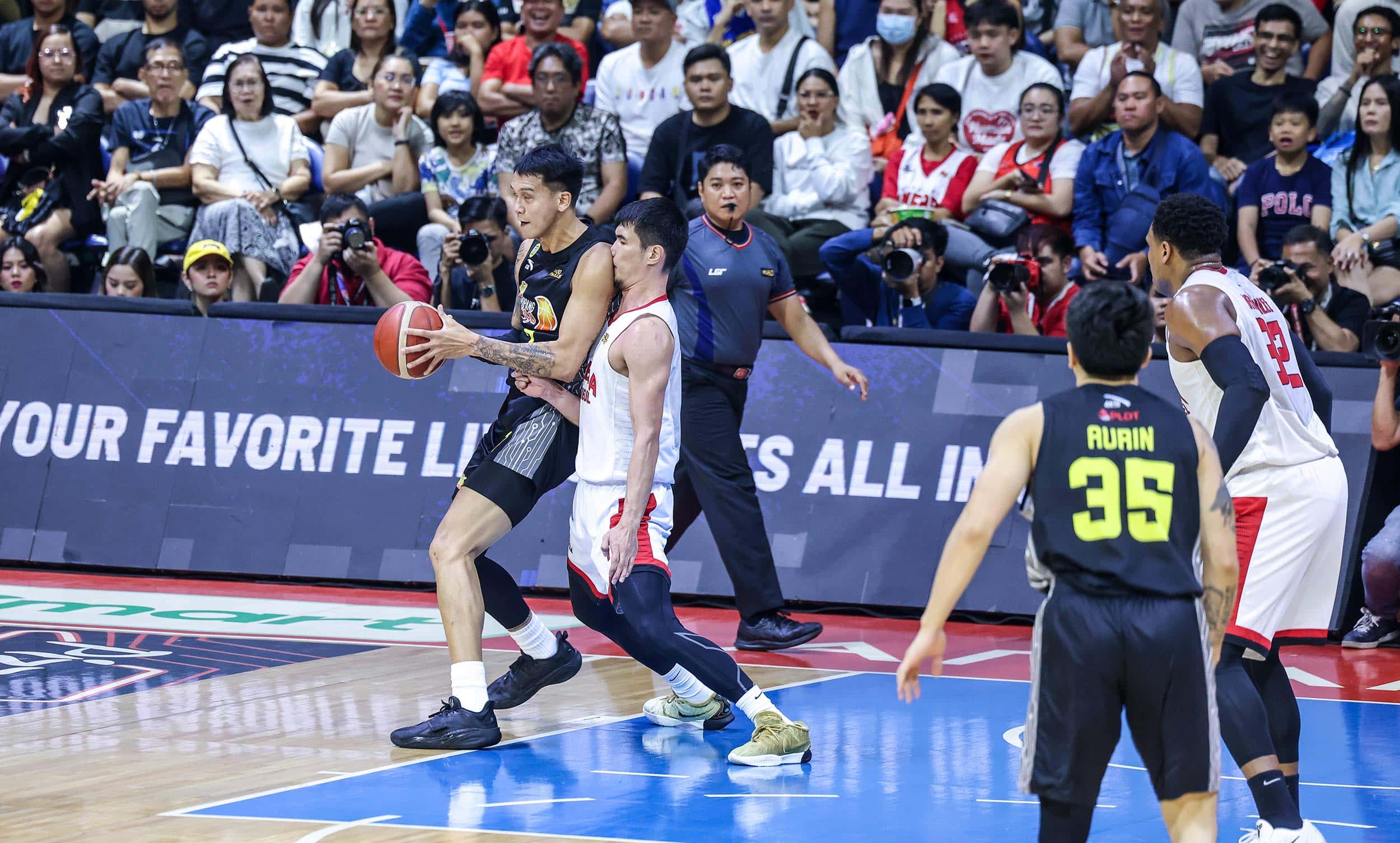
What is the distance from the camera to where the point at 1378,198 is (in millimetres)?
10461

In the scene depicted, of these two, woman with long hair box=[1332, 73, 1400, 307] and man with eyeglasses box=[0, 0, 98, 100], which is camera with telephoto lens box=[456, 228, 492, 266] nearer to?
woman with long hair box=[1332, 73, 1400, 307]

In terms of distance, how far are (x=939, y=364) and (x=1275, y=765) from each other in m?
4.90

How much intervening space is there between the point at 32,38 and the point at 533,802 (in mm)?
11770

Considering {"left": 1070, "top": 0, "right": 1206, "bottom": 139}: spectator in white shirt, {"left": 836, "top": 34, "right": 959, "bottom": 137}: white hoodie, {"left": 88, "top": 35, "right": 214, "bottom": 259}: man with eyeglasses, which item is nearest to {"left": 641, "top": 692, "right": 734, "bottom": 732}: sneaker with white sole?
{"left": 1070, "top": 0, "right": 1206, "bottom": 139}: spectator in white shirt

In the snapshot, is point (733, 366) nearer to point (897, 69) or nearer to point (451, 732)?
point (451, 732)

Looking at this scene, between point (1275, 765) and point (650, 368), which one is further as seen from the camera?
point (650, 368)

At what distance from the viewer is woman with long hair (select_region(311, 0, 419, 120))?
1338 cm

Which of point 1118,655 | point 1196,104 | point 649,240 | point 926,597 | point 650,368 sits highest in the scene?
point 1196,104

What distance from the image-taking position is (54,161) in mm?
12891

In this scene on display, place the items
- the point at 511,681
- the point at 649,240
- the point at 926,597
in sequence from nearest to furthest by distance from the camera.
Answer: the point at 649,240, the point at 511,681, the point at 926,597

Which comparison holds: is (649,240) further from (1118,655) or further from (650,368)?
(1118,655)

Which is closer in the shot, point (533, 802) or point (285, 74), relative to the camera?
point (533, 802)

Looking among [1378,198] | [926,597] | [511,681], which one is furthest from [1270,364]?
[1378,198]

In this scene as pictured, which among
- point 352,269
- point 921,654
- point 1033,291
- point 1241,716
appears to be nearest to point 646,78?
point 352,269
